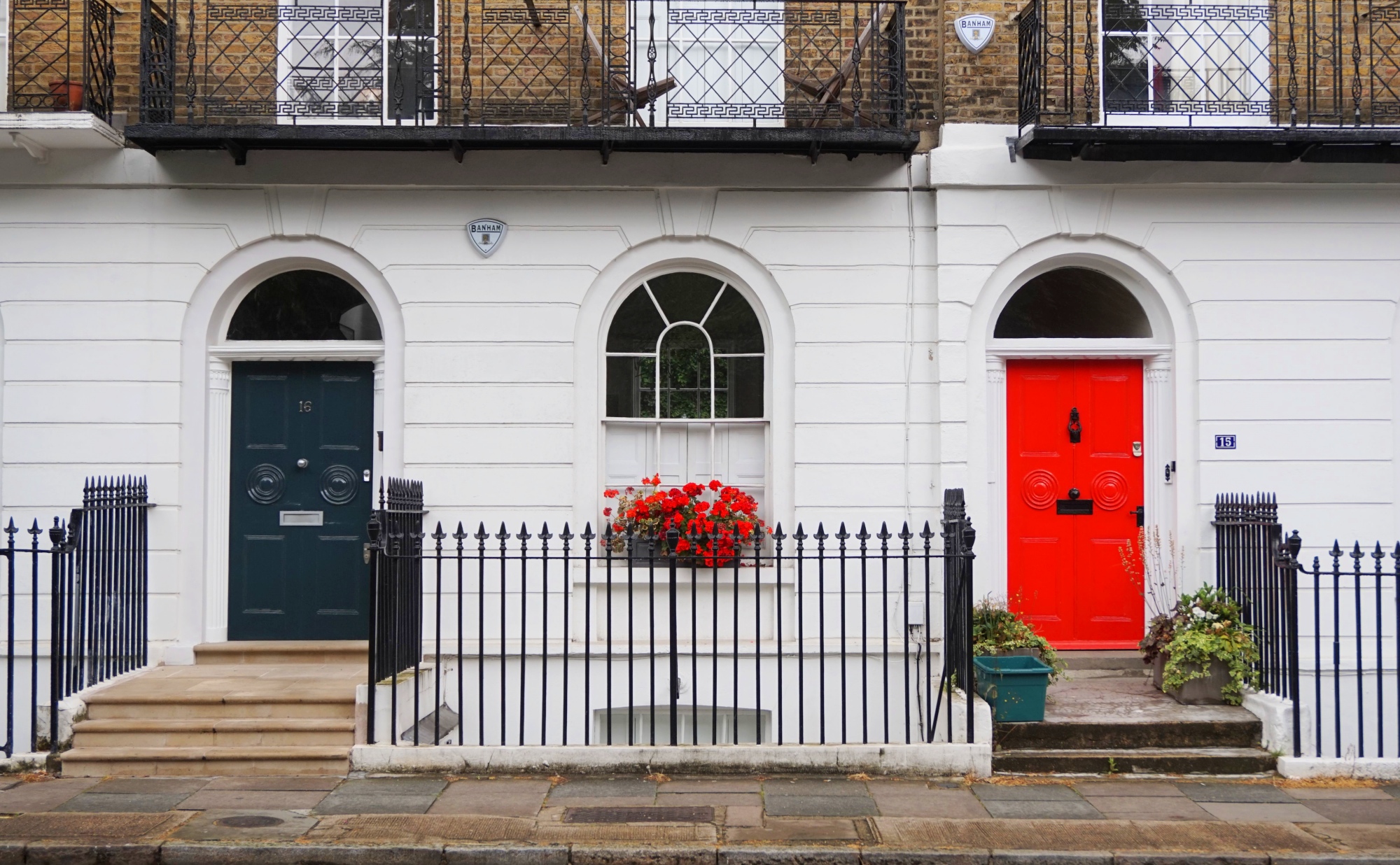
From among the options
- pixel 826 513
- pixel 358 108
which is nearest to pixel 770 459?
pixel 826 513

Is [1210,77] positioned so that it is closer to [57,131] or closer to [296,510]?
[296,510]

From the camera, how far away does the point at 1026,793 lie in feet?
23.1

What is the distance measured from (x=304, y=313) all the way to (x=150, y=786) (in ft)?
12.7

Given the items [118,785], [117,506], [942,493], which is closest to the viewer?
[118,785]

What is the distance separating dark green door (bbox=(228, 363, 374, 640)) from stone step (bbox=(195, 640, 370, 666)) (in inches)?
12.1

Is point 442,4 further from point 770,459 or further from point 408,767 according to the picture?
point 408,767

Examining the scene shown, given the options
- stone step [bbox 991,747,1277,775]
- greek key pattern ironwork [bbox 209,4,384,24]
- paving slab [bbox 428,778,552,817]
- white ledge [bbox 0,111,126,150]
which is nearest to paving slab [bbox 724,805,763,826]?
paving slab [bbox 428,778,552,817]

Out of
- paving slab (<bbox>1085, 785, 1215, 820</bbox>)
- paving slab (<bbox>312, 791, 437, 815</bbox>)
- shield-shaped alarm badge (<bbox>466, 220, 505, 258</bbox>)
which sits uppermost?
shield-shaped alarm badge (<bbox>466, 220, 505, 258</bbox>)

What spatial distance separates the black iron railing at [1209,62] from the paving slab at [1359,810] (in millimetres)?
4949

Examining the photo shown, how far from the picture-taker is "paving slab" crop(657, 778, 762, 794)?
6.96 meters

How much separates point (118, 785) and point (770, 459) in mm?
4899

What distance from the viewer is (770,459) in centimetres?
959

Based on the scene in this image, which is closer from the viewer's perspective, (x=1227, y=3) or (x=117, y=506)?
(x=117, y=506)

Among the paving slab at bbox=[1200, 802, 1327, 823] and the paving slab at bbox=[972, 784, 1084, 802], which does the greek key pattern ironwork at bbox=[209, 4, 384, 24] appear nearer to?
the paving slab at bbox=[972, 784, 1084, 802]
